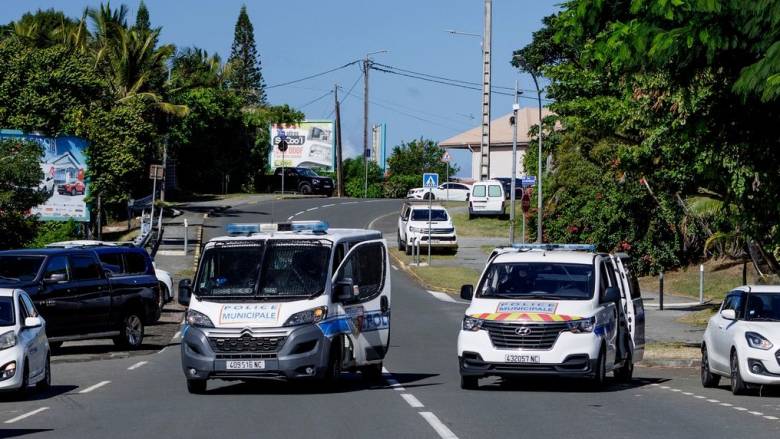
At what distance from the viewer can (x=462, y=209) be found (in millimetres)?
76688

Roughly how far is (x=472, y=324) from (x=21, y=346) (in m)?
6.20

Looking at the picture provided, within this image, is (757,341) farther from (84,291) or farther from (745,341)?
(84,291)

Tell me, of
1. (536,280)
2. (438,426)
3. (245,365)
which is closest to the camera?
(438,426)

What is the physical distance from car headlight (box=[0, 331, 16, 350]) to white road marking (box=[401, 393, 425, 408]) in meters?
5.37

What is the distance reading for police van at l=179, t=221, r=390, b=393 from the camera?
17812 millimetres

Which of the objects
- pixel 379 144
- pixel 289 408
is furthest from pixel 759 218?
pixel 379 144

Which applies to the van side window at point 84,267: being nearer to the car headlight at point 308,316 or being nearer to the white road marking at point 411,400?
the car headlight at point 308,316

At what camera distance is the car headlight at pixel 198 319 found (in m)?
18.1

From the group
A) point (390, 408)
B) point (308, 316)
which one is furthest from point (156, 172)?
point (390, 408)

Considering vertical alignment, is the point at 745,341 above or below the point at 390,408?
above

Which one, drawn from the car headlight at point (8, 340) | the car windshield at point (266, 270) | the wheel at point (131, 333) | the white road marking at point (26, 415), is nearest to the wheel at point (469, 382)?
the car windshield at point (266, 270)

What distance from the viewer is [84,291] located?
87.1 feet

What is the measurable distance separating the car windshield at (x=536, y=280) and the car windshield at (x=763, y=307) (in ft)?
8.03

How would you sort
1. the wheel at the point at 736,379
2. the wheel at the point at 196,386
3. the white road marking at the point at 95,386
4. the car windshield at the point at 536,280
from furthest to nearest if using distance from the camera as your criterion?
1. the white road marking at the point at 95,386
2. the car windshield at the point at 536,280
3. the wheel at the point at 736,379
4. the wheel at the point at 196,386
